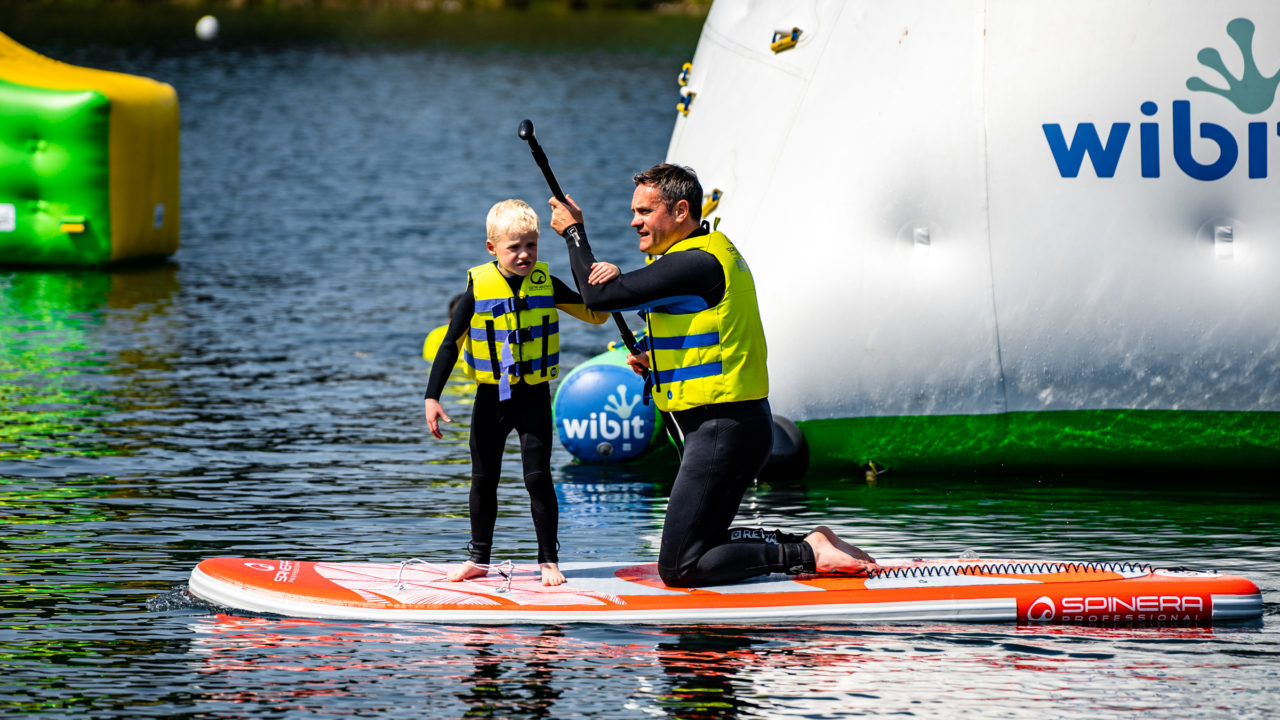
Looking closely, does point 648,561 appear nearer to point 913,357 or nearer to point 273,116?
point 913,357

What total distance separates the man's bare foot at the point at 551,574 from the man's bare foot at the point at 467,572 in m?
0.29

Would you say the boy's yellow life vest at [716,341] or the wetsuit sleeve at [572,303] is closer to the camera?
the boy's yellow life vest at [716,341]

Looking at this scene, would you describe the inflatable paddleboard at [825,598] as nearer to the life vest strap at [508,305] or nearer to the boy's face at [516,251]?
the life vest strap at [508,305]

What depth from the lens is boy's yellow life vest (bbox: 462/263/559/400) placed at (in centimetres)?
767

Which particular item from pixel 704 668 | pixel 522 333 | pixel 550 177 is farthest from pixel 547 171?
pixel 704 668

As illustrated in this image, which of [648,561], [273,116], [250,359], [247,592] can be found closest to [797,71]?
[648,561]

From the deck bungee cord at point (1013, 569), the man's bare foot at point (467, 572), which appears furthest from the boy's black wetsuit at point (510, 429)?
→ the deck bungee cord at point (1013, 569)

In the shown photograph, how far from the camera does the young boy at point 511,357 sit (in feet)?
25.1

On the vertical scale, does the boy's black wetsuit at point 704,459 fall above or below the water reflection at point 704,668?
above

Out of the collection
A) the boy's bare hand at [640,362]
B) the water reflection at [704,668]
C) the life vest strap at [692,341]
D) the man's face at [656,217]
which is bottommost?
the water reflection at [704,668]

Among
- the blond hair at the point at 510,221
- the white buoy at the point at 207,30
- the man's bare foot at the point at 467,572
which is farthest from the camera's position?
the white buoy at the point at 207,30

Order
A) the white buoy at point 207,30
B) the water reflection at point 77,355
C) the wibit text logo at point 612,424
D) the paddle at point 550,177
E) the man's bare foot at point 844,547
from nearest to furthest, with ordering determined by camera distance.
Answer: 1. the paddle at point 550,177
2. the man's bare foot at point 844,547
3. the wibit text logo at point 612,424
4. the water reflection at point 77,355
5. the white buoy at point 207,30

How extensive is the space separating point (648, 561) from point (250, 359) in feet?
24.0

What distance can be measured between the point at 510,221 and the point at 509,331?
0.46 metres
